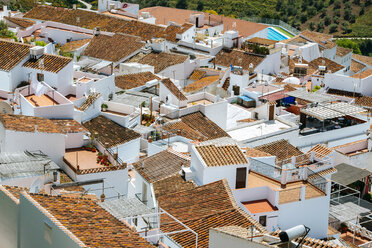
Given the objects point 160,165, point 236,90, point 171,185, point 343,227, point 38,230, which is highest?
point 38,230

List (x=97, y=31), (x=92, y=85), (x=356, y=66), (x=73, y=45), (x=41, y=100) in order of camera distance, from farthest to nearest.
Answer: (x=356, y=66) → (x=97, y=31) → (x=73, y=45) → (x=92, y=85) → (x=41, y=100)

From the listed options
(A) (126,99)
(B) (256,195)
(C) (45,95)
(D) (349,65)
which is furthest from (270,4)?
(B) (256,195)

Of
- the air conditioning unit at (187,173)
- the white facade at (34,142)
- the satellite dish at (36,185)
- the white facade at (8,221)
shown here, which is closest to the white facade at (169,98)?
the white facade at (34,142)

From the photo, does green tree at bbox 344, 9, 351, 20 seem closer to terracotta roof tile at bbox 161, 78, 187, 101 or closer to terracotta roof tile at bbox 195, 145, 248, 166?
terracotta roof tile at bbox 161, 78, 187, 101

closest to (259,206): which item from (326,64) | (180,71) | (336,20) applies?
(180,71)

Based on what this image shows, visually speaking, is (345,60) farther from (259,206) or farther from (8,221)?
(8,221)

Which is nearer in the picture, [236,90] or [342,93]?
[236,90]

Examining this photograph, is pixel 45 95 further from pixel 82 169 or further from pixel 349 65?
pixel 349 65
